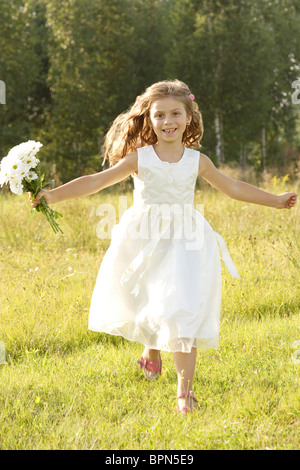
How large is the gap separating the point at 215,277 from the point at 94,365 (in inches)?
41.9

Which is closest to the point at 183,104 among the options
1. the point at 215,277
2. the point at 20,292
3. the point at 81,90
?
the point at 215,277

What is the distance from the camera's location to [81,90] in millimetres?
20047

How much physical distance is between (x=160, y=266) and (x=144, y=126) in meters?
1.01

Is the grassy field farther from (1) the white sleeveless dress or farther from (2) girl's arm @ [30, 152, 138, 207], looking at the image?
(1) the white sleeveless dress

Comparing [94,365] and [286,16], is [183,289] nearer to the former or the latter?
[94,365]

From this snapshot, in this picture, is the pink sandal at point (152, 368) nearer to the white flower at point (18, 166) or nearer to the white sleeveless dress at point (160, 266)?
the white sleeveless dress at point (160, 266)

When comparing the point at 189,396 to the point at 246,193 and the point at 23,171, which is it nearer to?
the point at 246,193

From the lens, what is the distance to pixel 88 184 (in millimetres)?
3268

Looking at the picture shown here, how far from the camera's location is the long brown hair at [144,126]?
3465mm

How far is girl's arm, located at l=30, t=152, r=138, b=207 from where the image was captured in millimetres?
3195

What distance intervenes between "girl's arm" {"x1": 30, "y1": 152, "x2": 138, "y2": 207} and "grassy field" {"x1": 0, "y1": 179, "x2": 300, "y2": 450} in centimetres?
24

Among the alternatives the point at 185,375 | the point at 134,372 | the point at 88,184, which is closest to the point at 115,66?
the point at 88,184

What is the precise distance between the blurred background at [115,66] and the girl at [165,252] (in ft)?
54.3

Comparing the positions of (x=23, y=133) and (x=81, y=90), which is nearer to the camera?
(x=81, y=90)
